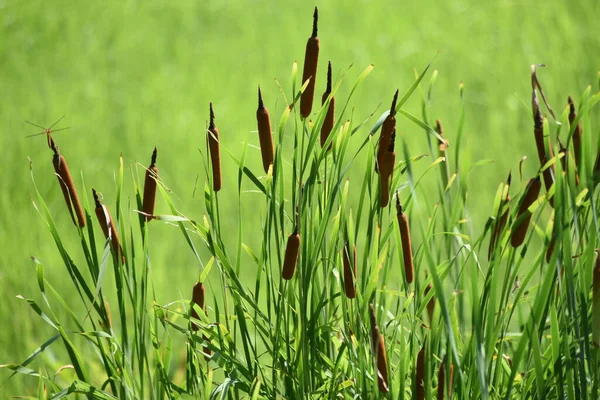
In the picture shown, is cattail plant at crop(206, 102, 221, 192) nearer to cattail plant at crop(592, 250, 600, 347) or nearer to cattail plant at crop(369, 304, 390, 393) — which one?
cattail plant at crop(369, 304, 390, 393)

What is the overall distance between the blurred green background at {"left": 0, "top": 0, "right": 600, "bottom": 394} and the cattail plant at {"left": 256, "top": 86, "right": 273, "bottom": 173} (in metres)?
1.40

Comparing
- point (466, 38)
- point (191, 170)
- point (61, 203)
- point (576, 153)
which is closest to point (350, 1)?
point (466, 38)

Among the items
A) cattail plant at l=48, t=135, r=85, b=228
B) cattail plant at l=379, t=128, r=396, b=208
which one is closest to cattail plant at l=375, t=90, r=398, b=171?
cattail plant at l=379, t=128, r=396, b=208

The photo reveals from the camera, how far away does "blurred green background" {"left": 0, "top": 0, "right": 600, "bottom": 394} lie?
8.86 feet

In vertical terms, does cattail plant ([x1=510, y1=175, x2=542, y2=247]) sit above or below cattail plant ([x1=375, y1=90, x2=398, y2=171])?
below

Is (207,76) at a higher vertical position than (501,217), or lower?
higher

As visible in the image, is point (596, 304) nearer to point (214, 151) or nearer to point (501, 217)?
point (501, 217)

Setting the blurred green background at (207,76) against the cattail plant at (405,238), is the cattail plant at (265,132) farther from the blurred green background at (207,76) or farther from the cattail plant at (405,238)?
the blurred green background at (207,76)

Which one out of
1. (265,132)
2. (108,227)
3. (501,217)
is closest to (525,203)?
(501,217)

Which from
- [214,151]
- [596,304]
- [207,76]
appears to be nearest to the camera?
[596,304]

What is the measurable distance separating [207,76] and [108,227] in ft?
8.17

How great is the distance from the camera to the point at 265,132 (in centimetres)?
94

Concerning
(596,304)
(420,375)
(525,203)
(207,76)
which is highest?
(207,76)

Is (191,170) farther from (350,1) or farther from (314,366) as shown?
(314,366)
